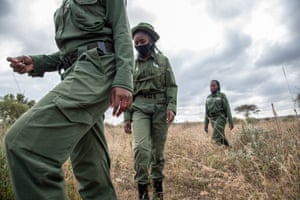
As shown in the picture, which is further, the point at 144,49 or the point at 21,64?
the point at 144,49

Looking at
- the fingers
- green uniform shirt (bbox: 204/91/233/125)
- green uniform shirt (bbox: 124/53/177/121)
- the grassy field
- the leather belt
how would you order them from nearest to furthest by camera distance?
the leather belt
the fingers
the grassy field
green uniform shirt (bbox: 124/53/177/121)
green uniform shirt (bbox: 204/91/233/125)

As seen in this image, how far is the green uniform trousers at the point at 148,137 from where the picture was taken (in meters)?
3.79

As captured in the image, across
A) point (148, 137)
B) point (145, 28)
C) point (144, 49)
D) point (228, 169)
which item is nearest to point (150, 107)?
point (148, 137)

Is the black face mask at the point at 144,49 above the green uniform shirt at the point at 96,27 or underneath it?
above

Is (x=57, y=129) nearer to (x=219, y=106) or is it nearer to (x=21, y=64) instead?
(x=21, y=64)

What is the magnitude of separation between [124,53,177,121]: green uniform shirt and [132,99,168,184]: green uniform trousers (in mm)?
156

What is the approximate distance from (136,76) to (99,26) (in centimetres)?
231

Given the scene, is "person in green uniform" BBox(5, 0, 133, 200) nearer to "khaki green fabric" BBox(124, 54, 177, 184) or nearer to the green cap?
"khaki green fabric" BBox(124, 54, 177, 184)

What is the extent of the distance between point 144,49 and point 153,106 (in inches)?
33.7

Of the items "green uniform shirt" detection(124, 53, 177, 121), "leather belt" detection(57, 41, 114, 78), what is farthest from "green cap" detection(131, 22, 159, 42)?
"leather belt" detection(57, 41, 114, 78)

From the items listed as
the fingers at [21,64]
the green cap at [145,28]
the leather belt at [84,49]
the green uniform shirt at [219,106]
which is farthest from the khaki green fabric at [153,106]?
the green uniform shirt at [219,106]

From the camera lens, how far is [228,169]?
445 centimetres

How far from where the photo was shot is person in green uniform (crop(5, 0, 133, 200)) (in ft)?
4.78

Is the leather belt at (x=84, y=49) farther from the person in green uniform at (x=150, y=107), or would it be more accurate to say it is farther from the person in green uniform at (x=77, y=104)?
the person in green uniform at (x=150, y=107)
